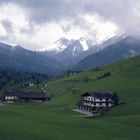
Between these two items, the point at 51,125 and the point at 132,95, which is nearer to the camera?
the point at 51,125

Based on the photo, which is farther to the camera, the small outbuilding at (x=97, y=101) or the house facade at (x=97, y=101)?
the house facade at (x=97, y=101)

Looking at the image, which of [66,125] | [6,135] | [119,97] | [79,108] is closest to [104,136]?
[66,125]

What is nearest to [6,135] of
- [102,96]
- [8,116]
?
[8,116]

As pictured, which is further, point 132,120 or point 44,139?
point 132,120

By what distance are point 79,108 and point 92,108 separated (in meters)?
5.62

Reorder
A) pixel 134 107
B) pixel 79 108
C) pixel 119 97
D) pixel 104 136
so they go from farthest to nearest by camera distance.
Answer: pixel 119 97
pixel 79 108
pixel 134 107
pixel 104 136

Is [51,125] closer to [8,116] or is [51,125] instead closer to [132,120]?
[8,116]

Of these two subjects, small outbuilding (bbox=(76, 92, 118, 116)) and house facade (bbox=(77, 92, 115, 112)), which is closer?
small outbuilding (bbox=(76, 92, 118, 116))

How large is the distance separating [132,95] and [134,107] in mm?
34371

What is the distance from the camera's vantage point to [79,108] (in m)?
138

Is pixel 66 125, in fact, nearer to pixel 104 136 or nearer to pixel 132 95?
pixel 104 136

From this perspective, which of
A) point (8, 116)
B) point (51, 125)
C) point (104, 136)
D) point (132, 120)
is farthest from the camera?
point (132, 120)

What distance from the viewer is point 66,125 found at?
234ft

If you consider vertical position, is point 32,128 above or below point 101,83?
below
